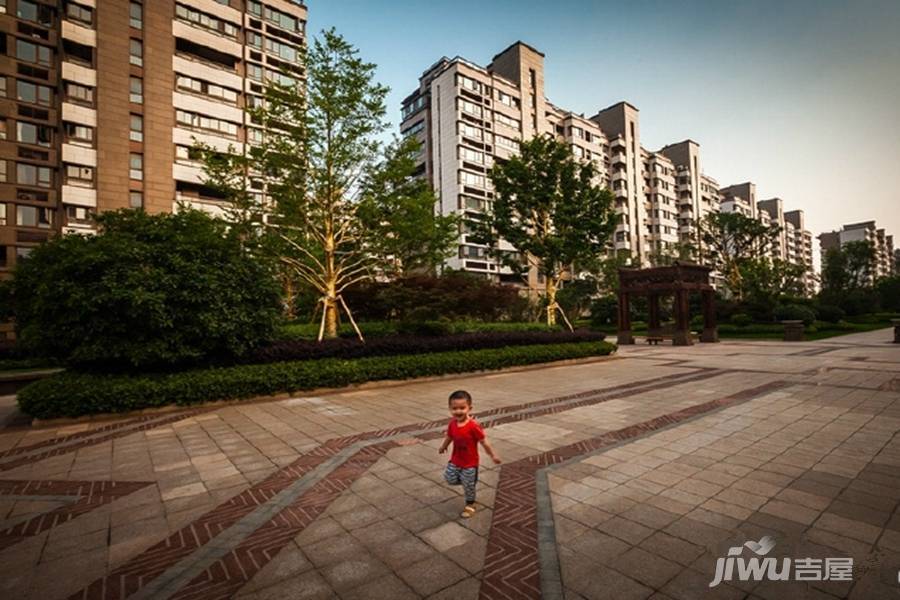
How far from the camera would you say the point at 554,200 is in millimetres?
20062

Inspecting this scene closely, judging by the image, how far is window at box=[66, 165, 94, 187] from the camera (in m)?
27.1

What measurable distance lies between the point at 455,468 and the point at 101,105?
37.9 m

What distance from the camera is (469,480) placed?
13.0 feet

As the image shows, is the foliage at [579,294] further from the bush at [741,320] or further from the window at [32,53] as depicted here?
the window at [32,53]

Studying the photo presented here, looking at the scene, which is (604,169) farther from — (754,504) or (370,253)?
(754,504)

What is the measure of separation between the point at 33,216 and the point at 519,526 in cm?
3784

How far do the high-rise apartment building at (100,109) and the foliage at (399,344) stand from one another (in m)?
21.0

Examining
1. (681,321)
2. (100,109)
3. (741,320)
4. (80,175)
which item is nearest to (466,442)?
(681,321)

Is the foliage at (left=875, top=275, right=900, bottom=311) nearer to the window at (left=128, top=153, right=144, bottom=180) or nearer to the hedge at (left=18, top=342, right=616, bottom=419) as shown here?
the hedge at (left=18, top=342, right=616, bottom=419)

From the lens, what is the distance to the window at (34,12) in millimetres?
27047

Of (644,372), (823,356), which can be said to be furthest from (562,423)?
(823,356)

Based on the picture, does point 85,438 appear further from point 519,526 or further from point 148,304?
point 519,526

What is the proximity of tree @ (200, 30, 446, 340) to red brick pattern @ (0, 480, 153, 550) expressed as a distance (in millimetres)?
7635

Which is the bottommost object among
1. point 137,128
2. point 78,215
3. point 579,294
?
point 579,294
